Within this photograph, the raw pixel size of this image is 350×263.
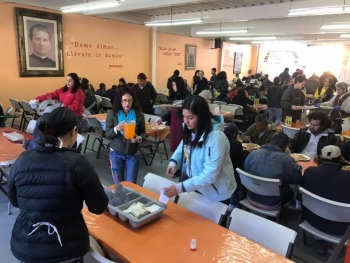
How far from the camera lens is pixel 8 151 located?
261 cm

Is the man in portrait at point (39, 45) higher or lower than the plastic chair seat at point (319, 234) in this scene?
higher

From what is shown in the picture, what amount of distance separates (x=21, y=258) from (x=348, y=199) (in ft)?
6.95

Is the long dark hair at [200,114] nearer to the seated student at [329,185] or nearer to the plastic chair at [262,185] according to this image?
the plastic chair at [262,185]

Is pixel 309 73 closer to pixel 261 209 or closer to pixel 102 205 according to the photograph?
pixel 261 209

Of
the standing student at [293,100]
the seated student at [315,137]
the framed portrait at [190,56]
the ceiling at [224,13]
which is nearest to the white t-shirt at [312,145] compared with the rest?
the seated student at [315,137]

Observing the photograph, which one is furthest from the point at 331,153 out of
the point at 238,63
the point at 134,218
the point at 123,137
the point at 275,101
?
the point at 238,63

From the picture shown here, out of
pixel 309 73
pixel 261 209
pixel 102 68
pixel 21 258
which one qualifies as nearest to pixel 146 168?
pixel 261 209

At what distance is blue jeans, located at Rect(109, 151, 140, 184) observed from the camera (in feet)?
8.35

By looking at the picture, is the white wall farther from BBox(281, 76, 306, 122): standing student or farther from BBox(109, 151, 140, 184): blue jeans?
BBox(109, 151, 140, 184): blue jeans

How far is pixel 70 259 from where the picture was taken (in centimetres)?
122

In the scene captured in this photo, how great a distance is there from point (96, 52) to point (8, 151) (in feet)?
18.8

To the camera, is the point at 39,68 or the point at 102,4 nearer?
the point at 102,4

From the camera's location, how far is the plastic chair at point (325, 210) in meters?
1.90

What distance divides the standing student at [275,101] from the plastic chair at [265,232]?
4.60 meters
